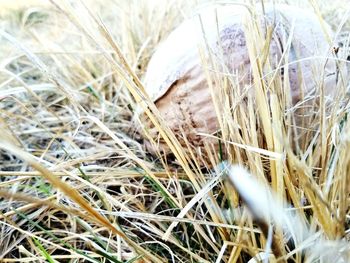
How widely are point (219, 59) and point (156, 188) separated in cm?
24

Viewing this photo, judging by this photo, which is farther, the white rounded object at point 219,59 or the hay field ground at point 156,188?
the white rounded object at point 219,59

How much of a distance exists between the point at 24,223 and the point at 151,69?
40 cm

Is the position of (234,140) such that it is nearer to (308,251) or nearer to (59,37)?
(308,251)

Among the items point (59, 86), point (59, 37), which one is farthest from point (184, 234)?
point (59, 37)

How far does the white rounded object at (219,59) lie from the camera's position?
80cm

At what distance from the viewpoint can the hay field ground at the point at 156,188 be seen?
0.55 m

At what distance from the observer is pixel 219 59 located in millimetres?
762

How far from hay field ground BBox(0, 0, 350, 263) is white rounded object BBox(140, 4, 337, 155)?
0.17 feet

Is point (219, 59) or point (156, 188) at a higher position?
point (219, 59)

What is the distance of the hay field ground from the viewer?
552 mm

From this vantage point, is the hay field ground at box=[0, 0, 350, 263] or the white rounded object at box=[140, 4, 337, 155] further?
the white rounded object at box=[140, 4, 337, 155]

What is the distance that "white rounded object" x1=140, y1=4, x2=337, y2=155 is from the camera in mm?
802

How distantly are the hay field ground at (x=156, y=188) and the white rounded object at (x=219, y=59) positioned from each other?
0.17 ft

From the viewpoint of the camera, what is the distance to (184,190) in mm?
834
